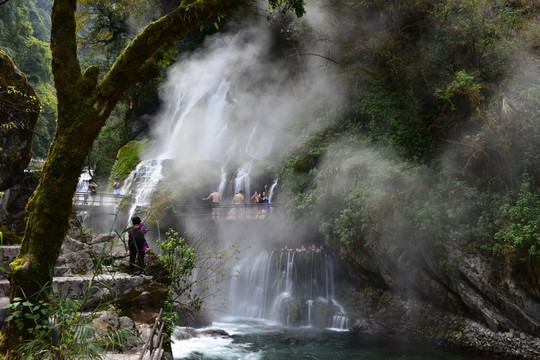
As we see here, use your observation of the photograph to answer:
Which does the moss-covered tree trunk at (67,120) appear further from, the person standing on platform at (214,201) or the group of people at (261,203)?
the person standing on platform at (214,201)

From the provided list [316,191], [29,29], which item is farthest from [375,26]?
[29,29]

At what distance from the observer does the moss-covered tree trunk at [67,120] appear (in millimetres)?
4105

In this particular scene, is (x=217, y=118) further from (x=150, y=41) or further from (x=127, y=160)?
(x=150, y=41)

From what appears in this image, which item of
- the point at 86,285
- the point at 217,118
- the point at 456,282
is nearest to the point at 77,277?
the point at 86,285

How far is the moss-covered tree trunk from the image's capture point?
4.11 metres

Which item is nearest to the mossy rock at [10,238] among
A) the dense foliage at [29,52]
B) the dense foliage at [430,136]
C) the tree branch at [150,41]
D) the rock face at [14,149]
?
the rock face at [14,149]

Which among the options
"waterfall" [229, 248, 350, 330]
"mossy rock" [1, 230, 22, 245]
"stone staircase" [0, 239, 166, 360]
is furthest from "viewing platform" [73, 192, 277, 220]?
"stone staircase" [0, 239, 166, 360]

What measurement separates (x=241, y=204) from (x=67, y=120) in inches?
482

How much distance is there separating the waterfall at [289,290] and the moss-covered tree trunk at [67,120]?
929 centimetres

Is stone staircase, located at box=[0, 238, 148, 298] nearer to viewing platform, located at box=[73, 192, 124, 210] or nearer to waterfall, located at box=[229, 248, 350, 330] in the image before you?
waterfall, located at box=[229, 248, 350, 330]

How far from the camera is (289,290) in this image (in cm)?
1392

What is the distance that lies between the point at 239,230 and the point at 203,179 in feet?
11.7

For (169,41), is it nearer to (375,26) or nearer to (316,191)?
(316,191)

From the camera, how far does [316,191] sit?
1432 centimetres
